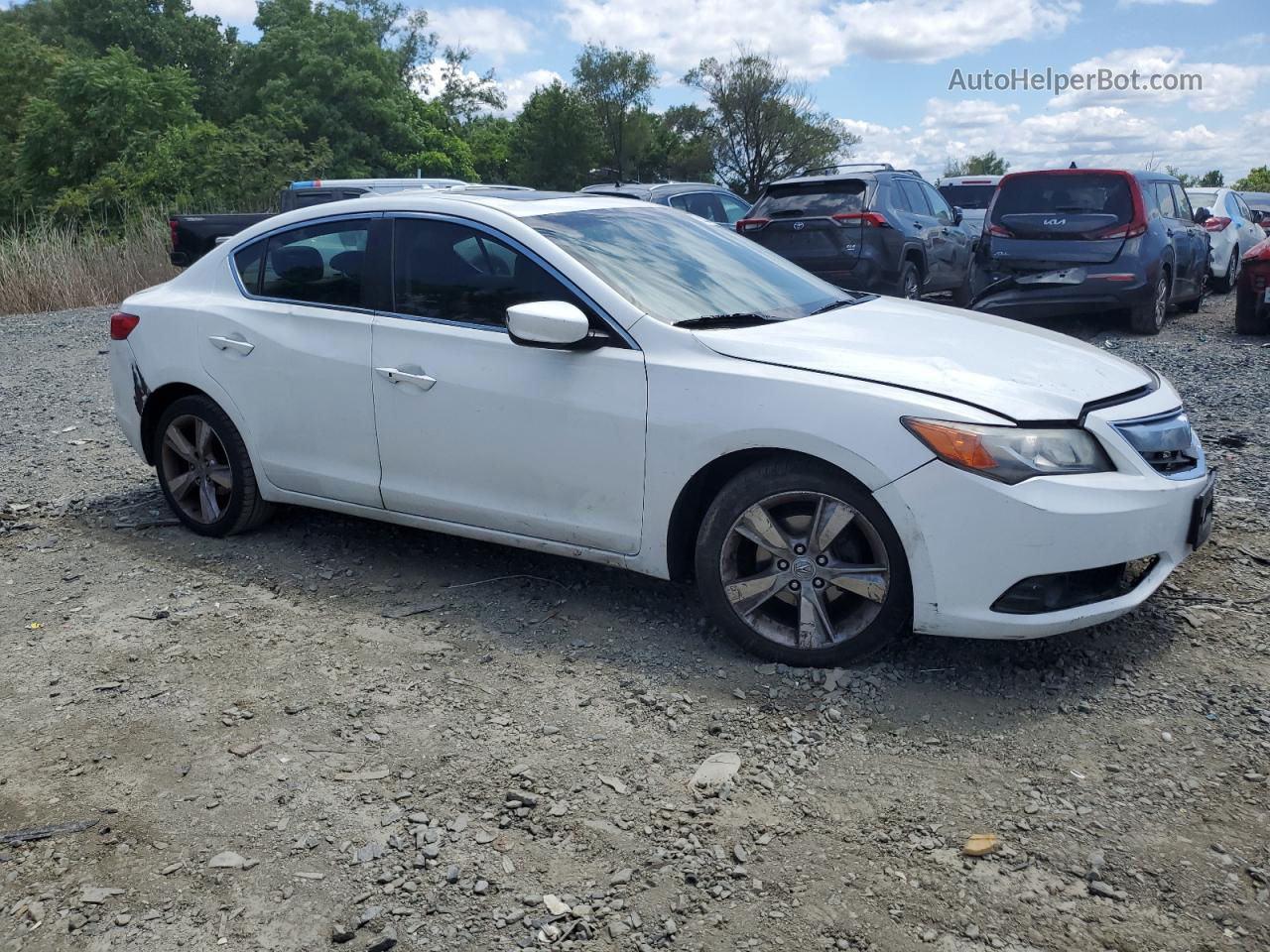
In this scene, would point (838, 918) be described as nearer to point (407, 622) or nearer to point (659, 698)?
point (659, 698)

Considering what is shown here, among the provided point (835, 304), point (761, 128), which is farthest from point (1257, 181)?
point (835, 304)

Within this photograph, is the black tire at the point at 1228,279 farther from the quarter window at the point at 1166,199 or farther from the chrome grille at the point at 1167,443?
the chrome grille at the point at 1167,443

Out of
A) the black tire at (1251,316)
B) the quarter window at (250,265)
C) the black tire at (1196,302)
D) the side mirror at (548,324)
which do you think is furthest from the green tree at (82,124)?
the side mirror at (548,324)

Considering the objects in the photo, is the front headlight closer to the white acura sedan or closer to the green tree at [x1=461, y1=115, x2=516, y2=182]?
the white acura sedan

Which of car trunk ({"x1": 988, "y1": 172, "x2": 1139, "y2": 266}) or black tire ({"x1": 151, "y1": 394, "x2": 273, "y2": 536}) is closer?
black tire ({"x1": 151, "y1": 394, "x2": 273, "y2": 536})

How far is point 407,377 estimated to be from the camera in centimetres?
471

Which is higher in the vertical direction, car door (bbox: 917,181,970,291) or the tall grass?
car door (bbox: 917,181,970,291)

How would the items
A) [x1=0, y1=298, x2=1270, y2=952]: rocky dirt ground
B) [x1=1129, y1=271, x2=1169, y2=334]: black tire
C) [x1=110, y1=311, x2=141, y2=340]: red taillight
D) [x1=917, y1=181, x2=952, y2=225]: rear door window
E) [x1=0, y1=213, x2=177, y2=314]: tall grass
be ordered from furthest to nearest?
1. [x1=0, y1=213, x2=177, y2=314]: tall grass
2. [x1=917, y1=181, x2=952, y2=225]: rear door window
3. [x1=1129, y1=271, x2=1169, y2=334]: black tire
4. [x1=110, y1=311, x2=141, y2=340]: red taillight
5. [x1=0, y1=298, x2=1270, y2=952]: rocky dirt ground

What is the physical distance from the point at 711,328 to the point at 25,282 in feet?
51.5

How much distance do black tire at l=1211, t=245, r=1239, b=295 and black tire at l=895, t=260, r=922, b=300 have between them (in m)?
5.86

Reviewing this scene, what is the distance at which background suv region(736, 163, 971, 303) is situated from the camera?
39.6 feet

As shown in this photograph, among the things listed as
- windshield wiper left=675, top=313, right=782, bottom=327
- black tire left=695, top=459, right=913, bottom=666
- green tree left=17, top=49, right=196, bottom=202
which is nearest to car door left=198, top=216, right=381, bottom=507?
windshield wiper left=675, top=313, right=782, bottom=327

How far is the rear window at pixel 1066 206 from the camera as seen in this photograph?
37.0 feet

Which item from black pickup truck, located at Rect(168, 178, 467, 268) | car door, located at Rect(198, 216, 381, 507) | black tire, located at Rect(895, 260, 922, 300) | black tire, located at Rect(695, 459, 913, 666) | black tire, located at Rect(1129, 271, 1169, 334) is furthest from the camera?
black pickup truck, located at Rect(168, 178, 467, 268)
